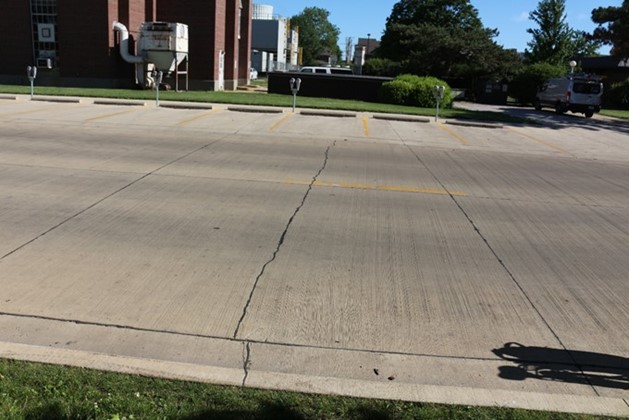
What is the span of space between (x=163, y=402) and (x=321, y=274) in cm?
247

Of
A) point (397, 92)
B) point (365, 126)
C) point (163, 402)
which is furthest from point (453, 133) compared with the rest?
point (163, 402)

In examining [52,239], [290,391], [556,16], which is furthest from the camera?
[556,16]

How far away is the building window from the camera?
2962cm

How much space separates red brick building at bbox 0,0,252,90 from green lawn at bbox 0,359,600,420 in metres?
29.1

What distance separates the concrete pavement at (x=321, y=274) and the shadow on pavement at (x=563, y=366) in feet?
0.05

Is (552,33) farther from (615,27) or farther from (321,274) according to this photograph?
(321,274)

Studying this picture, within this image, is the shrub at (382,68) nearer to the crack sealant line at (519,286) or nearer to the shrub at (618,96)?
the shrub at (618,96)

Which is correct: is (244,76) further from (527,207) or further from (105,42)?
(527,207)

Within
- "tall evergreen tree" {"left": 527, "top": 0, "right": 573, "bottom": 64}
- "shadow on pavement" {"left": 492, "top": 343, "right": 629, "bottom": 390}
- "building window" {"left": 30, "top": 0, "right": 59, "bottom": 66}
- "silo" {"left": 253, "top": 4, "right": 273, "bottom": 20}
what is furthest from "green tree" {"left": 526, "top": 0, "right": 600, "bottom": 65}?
"silo" {"left": 253, "top": 4, "right": 273, "bottom": 20}

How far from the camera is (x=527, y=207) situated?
27.6 ft

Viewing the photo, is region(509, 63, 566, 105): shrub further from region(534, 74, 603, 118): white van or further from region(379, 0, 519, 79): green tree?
region(534, 74, 603, 118): white van

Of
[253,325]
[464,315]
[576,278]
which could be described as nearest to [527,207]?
[576,278]

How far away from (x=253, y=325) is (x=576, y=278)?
3322mm

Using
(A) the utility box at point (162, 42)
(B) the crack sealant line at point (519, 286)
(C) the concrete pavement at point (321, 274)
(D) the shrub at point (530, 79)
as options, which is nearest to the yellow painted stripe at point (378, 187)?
(C) the concrete pavement at point (321, 274)
